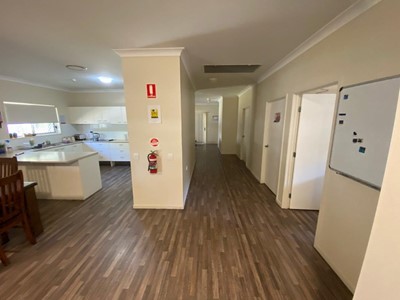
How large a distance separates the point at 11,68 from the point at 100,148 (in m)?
2.88

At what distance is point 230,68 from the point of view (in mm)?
3678

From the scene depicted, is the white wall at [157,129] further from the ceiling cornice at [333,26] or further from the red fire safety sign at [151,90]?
the ceiling cornice at [333,26]

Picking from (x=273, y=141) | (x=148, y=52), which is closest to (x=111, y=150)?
(x=148, y=52)

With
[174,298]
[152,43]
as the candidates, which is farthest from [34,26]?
[174,298]

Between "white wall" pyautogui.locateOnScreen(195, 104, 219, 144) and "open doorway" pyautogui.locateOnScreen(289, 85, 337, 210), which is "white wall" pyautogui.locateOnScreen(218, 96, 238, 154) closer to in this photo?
"white wall" pyautogui.locateOnScreen(195, 104, 219, 144)

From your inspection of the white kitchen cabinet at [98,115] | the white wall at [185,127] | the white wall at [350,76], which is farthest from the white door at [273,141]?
the white kitchen cabinet at [98,115]

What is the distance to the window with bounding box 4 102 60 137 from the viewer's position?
4445 mm

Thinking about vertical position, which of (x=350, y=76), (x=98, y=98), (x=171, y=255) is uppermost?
(x=98, y=98)

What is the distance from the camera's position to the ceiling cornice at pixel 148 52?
8.37 feet

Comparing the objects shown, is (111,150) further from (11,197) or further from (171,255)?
(171,255)

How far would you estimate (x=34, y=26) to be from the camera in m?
1.93

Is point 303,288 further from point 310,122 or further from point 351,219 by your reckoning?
point 310,122

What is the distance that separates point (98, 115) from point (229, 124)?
502 centimetres

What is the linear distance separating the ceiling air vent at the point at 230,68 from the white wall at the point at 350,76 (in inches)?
51.3
